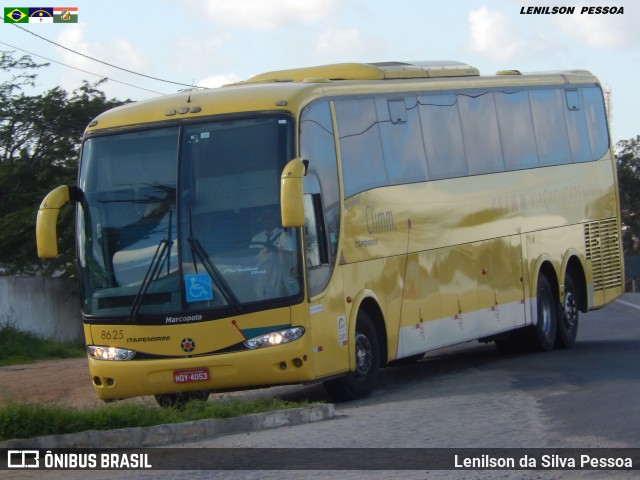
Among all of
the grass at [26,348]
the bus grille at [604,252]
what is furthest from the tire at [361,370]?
the grass at [26,348]

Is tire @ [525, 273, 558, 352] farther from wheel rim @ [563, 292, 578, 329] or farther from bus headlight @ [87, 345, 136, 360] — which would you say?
bus headlight @ [87, 345, 136, 360]

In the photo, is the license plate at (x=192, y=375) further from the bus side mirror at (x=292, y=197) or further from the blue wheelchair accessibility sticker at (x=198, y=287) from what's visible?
the bus side mirror at (x=292, y=197)

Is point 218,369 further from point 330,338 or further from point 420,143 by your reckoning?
point 420,143

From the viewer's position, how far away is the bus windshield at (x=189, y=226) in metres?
13.1

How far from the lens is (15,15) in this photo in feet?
90.7

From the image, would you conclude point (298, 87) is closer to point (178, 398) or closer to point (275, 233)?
point (275, 233)

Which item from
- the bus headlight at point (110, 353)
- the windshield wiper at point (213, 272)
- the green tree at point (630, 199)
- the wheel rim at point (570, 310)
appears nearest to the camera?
the windshield wiper at point (213, 272)

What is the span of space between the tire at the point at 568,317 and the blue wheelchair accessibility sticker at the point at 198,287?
8.62m

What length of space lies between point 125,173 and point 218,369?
2.40m

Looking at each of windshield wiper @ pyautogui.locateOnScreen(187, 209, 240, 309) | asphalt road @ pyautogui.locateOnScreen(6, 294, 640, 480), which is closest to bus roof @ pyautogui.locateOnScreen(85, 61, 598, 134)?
windshield wiper @ pyautogui.locateOnScreen(187, 209, 240, 309)

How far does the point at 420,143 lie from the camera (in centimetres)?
1638

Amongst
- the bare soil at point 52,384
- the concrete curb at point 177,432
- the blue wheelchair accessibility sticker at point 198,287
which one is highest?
the blue wheelchair accessibility sticker at point 198,287

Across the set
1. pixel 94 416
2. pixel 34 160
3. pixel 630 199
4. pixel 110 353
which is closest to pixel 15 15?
pixel 34 160

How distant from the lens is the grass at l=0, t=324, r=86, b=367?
24703mm
